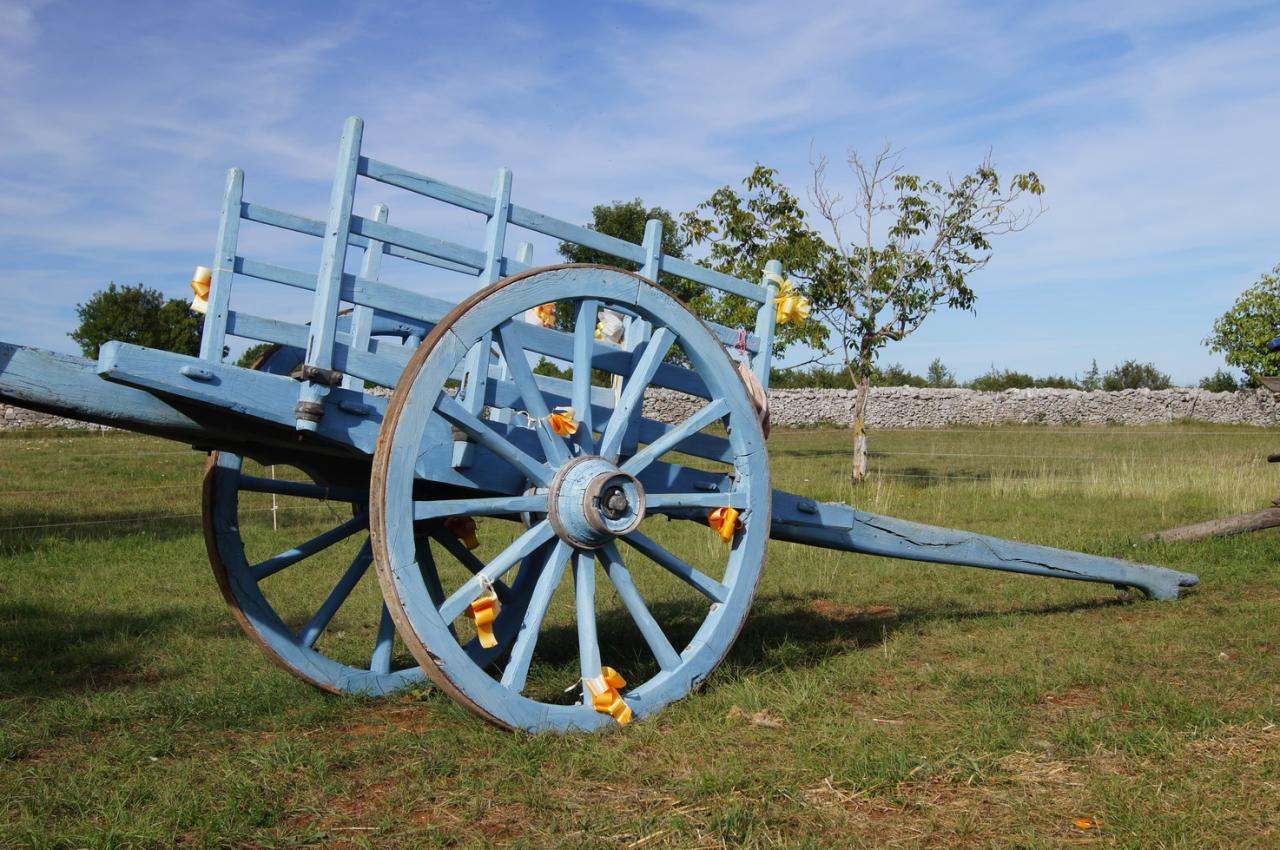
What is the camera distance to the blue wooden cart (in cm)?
359

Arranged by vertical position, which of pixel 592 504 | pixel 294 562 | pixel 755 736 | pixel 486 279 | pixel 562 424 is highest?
pixel 486 279

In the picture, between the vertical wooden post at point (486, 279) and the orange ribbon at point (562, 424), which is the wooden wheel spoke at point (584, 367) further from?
the vertical wooden post at point (486, 279)

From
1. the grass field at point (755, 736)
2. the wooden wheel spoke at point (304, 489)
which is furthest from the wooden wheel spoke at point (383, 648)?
the wooden wheel spoke at point (304, 489)

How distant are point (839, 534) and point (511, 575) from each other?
365cm

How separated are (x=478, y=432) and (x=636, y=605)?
3.26ft

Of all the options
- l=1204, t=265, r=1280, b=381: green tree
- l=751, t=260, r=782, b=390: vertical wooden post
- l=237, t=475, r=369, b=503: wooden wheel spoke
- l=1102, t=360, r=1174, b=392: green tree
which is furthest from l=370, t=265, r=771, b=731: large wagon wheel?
l=1102, t=360, r=1174, b=392: green tree

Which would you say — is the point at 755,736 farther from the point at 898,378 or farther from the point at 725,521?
the point at 898,378

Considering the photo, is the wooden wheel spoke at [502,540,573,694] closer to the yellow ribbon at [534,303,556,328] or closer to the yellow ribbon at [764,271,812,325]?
the yellow ribbon at [534,303,556,328]

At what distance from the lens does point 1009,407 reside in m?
31.6

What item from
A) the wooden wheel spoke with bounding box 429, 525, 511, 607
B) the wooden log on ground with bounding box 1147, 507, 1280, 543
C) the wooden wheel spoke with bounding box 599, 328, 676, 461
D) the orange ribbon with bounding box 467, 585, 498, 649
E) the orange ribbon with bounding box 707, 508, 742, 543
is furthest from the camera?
the wooden log on ground with bounding box 1147, 507, 1280, 543

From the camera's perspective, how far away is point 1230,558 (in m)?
8.20

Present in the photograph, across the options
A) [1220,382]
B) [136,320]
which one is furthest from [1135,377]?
[136,320]

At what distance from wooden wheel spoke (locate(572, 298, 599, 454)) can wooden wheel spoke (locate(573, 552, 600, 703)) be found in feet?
1.52

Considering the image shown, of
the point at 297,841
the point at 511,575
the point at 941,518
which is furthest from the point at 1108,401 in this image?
the point at 297,841
